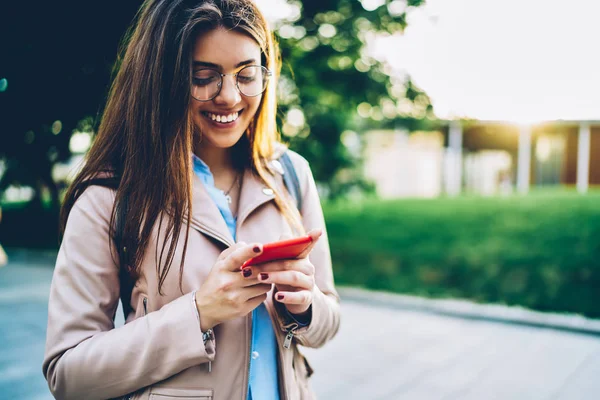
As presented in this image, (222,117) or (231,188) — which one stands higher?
(222,117)

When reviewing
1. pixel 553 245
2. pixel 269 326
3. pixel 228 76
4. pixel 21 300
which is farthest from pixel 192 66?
pixel 553 245

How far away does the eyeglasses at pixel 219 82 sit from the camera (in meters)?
1.29

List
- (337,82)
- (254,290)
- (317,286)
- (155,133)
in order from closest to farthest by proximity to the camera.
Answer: (254,290) → (155,133) → (317,286) → (337,82)

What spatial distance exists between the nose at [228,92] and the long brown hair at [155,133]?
0.09m

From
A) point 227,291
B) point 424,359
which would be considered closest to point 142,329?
point 227,291

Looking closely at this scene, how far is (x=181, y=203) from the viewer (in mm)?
1259

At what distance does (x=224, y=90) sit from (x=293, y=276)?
1.75 feet

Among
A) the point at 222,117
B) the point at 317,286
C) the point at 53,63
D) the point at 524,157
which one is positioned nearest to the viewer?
the point at 222,117

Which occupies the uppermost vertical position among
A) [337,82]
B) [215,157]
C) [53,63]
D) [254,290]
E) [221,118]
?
[337,82]

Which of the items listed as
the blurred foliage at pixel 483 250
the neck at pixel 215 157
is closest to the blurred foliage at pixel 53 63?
the neck at pixel 215 157

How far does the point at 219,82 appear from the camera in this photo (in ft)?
4.27

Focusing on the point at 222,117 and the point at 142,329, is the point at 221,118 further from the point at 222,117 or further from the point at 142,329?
the point at 142,329

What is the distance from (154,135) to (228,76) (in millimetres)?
249

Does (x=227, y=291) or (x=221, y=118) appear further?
(x=221, y=118)
